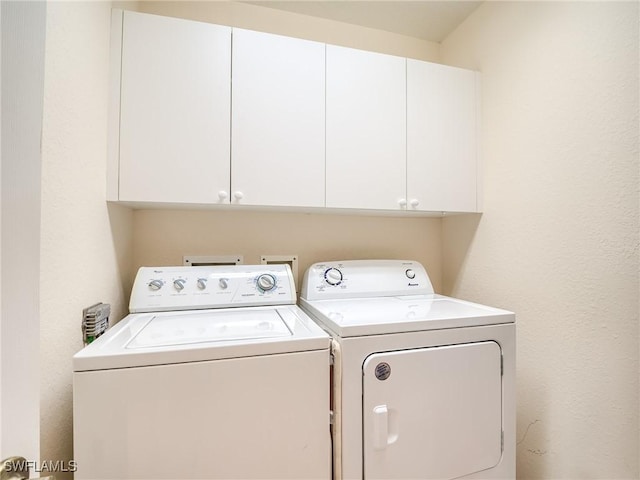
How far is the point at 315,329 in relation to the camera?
0.99 meters

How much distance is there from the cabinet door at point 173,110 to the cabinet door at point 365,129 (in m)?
0.48

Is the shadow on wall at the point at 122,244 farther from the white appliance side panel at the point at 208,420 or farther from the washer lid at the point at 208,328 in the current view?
the white appliance side panel at the point at 208,420

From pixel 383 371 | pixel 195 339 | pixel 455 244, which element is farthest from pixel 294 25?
pixel 383 371

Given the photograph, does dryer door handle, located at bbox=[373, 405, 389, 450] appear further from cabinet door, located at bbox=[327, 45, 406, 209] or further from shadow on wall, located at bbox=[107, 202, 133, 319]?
Answer: shadow on wall, located at bbox=[107, 202, 133, 319]

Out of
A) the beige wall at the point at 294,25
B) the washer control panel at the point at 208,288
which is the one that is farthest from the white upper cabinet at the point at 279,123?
the beige wall at the point at 294,25

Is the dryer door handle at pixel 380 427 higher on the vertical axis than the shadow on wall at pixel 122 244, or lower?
lower

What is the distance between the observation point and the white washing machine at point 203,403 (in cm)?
72

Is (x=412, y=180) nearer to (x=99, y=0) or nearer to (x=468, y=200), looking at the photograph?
(x=468, y=200)

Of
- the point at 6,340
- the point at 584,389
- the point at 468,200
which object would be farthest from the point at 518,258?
the point at 6,340

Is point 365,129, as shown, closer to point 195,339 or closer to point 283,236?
point 283,236

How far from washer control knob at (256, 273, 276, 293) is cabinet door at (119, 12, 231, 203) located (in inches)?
16.0

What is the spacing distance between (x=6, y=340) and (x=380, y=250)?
160 cm

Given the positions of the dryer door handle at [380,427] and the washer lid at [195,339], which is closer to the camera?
the washer lid at [195,339]

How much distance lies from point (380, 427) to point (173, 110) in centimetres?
140
